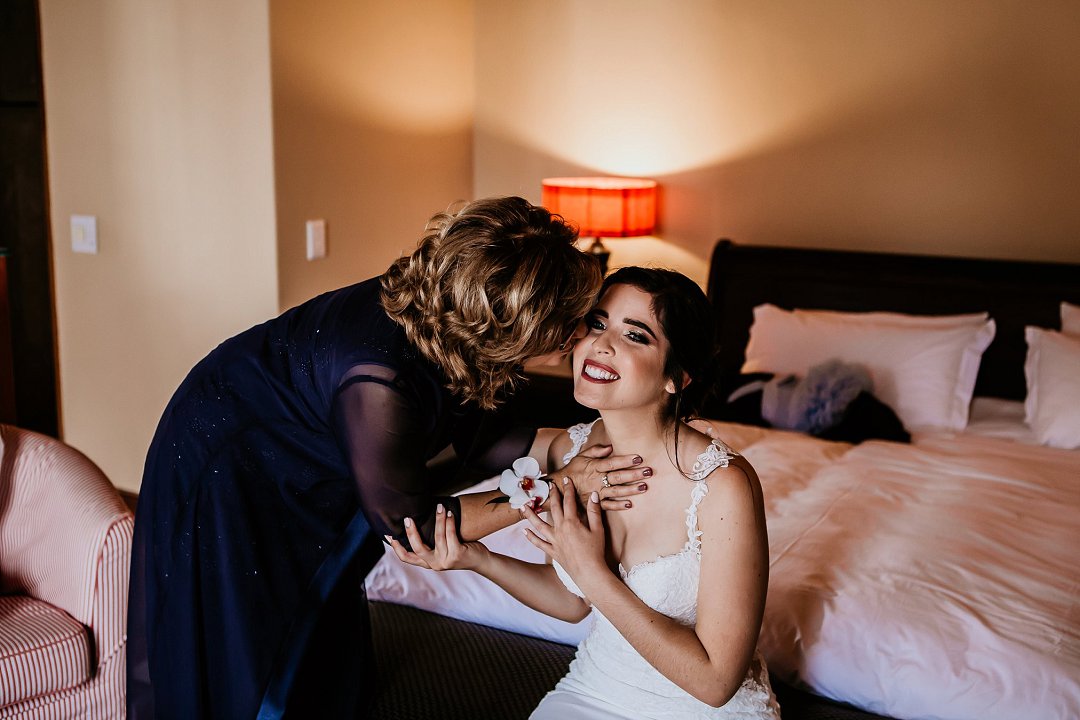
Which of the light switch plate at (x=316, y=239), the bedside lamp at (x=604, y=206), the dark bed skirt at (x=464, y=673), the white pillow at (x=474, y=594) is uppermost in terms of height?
the bedside lamp at (x=604, y=206)

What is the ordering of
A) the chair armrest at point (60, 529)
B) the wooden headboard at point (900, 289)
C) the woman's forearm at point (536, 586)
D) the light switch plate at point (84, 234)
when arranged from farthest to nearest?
the light switch plate at point (84, 234), the wooden headboard at point (900, 289), the chair armrest at point (60, 529), the woman's forearm at point (536, 586)

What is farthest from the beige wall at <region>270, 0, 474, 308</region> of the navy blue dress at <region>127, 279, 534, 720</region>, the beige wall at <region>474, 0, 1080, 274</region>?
the navy blue dress at <region>127, 279, 534, 720</region>

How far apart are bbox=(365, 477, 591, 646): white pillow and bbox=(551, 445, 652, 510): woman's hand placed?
54 cm

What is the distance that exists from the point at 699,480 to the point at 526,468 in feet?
1.05

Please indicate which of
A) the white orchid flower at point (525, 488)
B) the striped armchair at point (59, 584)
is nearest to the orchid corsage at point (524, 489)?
the white orchid flower at point (525, 488)

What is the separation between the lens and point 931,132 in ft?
12.1

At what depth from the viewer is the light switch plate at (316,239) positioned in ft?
11.4

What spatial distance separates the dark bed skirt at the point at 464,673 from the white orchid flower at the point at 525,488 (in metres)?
0.57

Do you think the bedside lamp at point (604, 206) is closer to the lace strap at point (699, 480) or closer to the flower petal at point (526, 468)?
the flower petal at point (526, 468)

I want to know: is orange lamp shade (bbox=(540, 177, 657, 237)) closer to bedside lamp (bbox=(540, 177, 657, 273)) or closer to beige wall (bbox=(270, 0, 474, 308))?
bedside lamp (bbox=(540, 177, 657, 273))

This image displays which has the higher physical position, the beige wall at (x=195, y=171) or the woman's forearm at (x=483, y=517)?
the beige wall at (x=195, y=171)

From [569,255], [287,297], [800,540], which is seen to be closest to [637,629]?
[569,255]

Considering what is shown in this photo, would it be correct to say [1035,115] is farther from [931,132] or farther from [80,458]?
[80,458]

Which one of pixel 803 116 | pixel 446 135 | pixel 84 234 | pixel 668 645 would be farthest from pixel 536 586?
pixel 446 135
